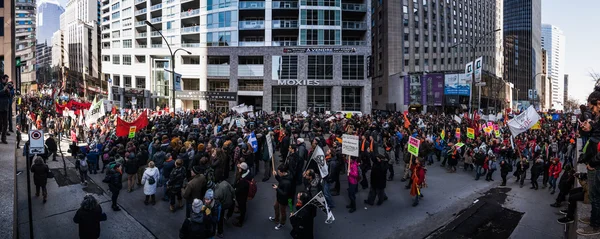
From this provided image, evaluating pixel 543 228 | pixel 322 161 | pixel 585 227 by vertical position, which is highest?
pixel 322 161

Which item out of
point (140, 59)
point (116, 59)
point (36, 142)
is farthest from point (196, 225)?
point (116, 59)

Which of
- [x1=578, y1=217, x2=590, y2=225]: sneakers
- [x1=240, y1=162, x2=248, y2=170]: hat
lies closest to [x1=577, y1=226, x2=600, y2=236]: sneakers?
[x1=578, y1=217, x2=590, y2=225]: sneakers

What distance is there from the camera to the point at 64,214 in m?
8.93

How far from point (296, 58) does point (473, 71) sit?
29.3 m

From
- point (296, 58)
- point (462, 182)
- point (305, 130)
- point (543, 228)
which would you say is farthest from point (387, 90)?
point (543, 228)

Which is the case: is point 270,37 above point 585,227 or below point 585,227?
above

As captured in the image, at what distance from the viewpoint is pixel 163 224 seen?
840 centimetres

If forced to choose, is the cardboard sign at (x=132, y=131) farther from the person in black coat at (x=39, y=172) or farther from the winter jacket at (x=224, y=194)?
the winter jacket at (x=224, y=194)

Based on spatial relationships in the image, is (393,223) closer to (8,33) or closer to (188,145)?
(188,145)

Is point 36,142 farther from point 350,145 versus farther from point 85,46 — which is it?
point 85,46

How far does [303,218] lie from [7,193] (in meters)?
6.37

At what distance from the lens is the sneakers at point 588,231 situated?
5266mm

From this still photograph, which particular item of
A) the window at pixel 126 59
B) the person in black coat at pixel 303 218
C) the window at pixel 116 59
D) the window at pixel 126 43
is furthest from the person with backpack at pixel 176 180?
the window at pixel 116 59

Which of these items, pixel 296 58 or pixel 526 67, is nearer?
pixel 296 58
